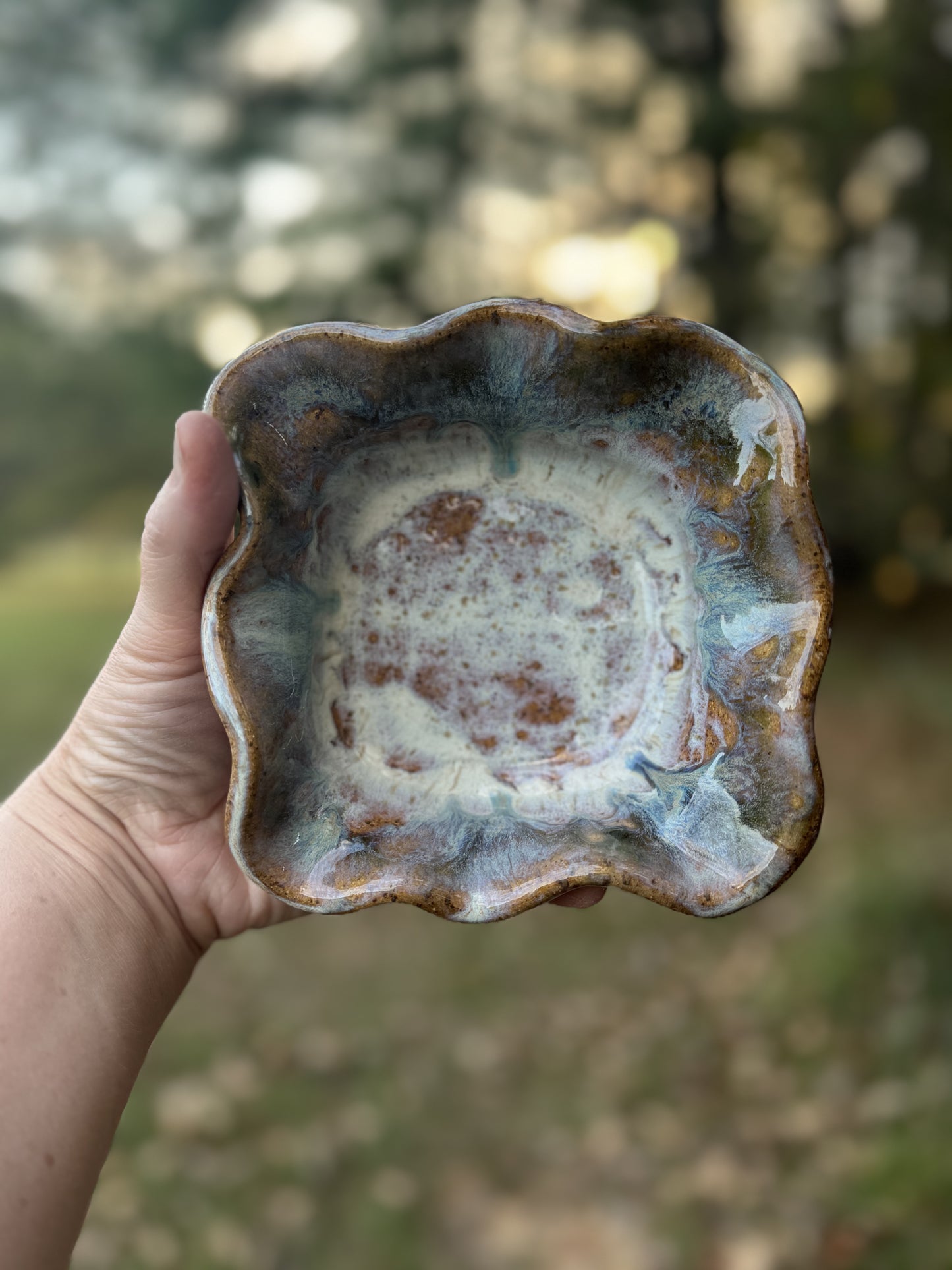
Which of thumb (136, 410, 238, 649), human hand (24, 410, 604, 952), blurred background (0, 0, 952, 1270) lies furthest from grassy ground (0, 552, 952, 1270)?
thumb (136, 410, 238, 649)

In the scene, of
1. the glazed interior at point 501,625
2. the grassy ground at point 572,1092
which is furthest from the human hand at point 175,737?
the grassy ground at point 572,1092

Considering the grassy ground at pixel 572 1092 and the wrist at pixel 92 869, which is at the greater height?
the wrist at pixel 92 869

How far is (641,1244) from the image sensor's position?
92.1 inches

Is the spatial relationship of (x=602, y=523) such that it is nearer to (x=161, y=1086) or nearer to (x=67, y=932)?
(x=67, y=932)

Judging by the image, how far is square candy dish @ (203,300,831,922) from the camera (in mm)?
1303

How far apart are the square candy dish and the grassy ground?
1.55m

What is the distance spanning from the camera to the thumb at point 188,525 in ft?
4.00

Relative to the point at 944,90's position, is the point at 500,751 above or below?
below

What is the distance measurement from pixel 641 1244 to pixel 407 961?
1080mm

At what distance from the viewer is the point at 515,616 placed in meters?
1.57

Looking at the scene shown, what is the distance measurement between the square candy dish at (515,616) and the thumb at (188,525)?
0.05 meters

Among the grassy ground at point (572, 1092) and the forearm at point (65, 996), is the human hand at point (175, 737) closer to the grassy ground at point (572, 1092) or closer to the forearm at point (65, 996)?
the forearm at point (65, 996)

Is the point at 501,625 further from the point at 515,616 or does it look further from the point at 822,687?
the point at 822,687

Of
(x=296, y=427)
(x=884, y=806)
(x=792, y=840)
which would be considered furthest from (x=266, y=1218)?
(x=884, y=806)
